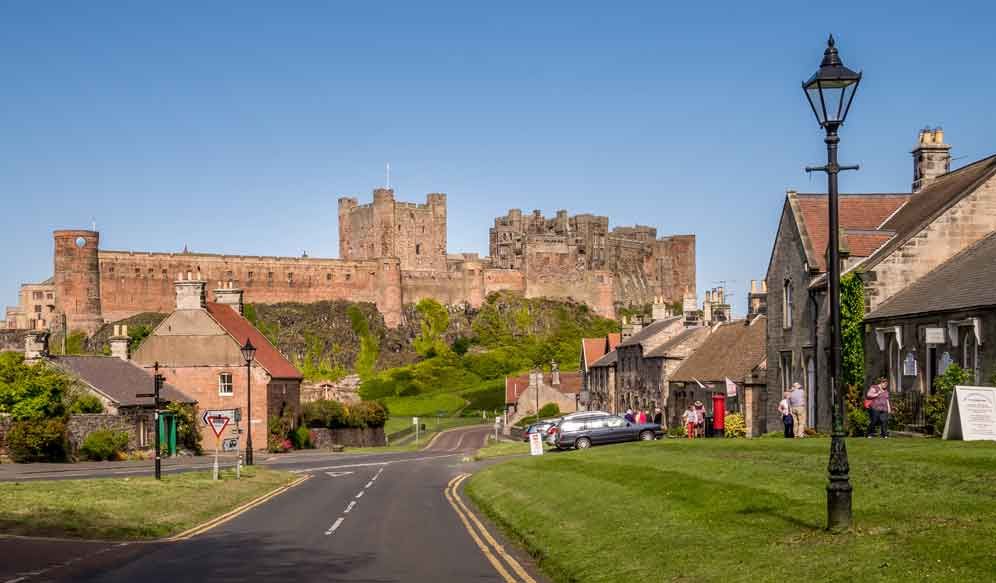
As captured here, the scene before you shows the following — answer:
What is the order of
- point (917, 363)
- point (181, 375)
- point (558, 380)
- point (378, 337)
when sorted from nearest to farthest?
point (917, 363)
point (181, 375)
point (558, 380)
point (378, 337)

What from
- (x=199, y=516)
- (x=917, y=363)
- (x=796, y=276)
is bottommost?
(x=199, y=516)

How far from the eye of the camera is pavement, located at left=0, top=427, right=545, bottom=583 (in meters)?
16.8

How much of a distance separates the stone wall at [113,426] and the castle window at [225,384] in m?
9.69

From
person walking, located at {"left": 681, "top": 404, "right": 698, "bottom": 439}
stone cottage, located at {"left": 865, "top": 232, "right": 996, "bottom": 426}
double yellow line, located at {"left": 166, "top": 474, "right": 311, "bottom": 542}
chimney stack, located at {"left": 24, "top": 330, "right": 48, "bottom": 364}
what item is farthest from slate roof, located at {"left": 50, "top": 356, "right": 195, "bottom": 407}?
stone cottage, located at {"left": 865, "top": 232, "right": 996, "bottom": 426}

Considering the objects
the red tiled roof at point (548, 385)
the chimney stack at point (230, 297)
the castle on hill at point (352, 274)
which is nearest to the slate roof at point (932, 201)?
the chimney stack at point (230, 297)

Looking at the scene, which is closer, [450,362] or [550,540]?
[550,540]

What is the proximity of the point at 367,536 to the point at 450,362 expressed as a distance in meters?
127

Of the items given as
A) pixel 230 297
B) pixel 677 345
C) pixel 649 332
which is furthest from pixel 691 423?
pixel 230 297

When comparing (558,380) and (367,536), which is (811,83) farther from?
(558,380)

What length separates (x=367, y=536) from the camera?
72.9ft

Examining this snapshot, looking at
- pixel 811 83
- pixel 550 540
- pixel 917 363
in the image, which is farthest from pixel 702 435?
pixel 811 83

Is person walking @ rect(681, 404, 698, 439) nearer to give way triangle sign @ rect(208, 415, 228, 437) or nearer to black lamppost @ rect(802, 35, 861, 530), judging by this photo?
give way triangle sign @ rect(208, 415, 228, 437)

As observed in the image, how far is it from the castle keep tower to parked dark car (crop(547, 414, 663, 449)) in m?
111

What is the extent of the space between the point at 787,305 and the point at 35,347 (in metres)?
33.4
